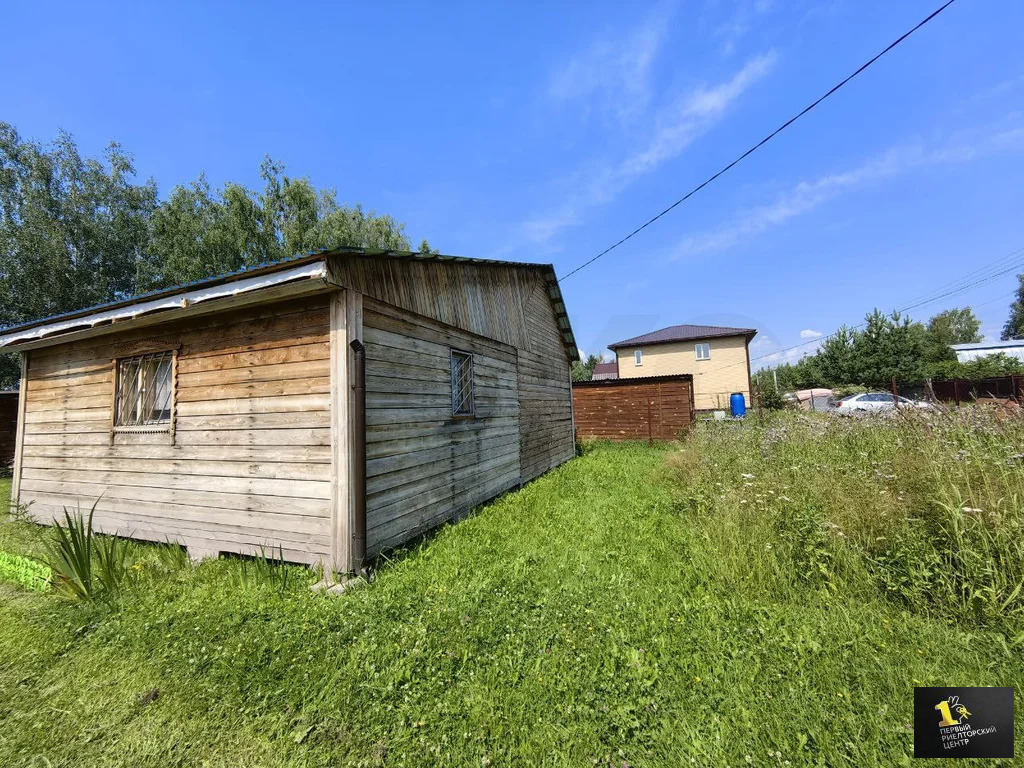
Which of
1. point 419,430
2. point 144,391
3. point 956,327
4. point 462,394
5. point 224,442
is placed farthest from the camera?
point 956,327

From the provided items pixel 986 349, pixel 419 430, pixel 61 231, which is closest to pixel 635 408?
pixel 419 430

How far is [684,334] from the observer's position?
95.3 ft

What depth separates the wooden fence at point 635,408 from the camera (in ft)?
48.1

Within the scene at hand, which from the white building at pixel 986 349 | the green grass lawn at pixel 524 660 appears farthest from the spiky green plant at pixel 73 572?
the white building at pixel 986 349

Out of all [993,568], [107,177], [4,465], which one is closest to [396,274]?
[993,568]

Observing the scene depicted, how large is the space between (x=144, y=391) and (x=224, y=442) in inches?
82.8

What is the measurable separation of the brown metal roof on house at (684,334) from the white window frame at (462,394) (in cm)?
2440

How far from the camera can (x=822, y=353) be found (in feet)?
113

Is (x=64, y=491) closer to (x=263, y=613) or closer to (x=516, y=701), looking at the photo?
(x=263, y=613)

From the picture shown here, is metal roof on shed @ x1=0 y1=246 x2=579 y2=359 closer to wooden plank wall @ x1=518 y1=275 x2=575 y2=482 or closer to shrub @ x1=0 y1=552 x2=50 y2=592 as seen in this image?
wooden plank wall @ x1=518 y1=275 x2=575 y2=482

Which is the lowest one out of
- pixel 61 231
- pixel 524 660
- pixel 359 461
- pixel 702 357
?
pixel 524 660

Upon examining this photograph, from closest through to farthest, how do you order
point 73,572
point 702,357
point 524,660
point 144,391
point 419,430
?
1. point 524,660
2. point 73,572
3. point 419,430
4. point 144,391
5. point 702,357

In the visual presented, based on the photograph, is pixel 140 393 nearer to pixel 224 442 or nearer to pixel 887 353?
pixel 224 442

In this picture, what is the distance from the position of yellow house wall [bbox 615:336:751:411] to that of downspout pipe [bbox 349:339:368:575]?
76.4ft
